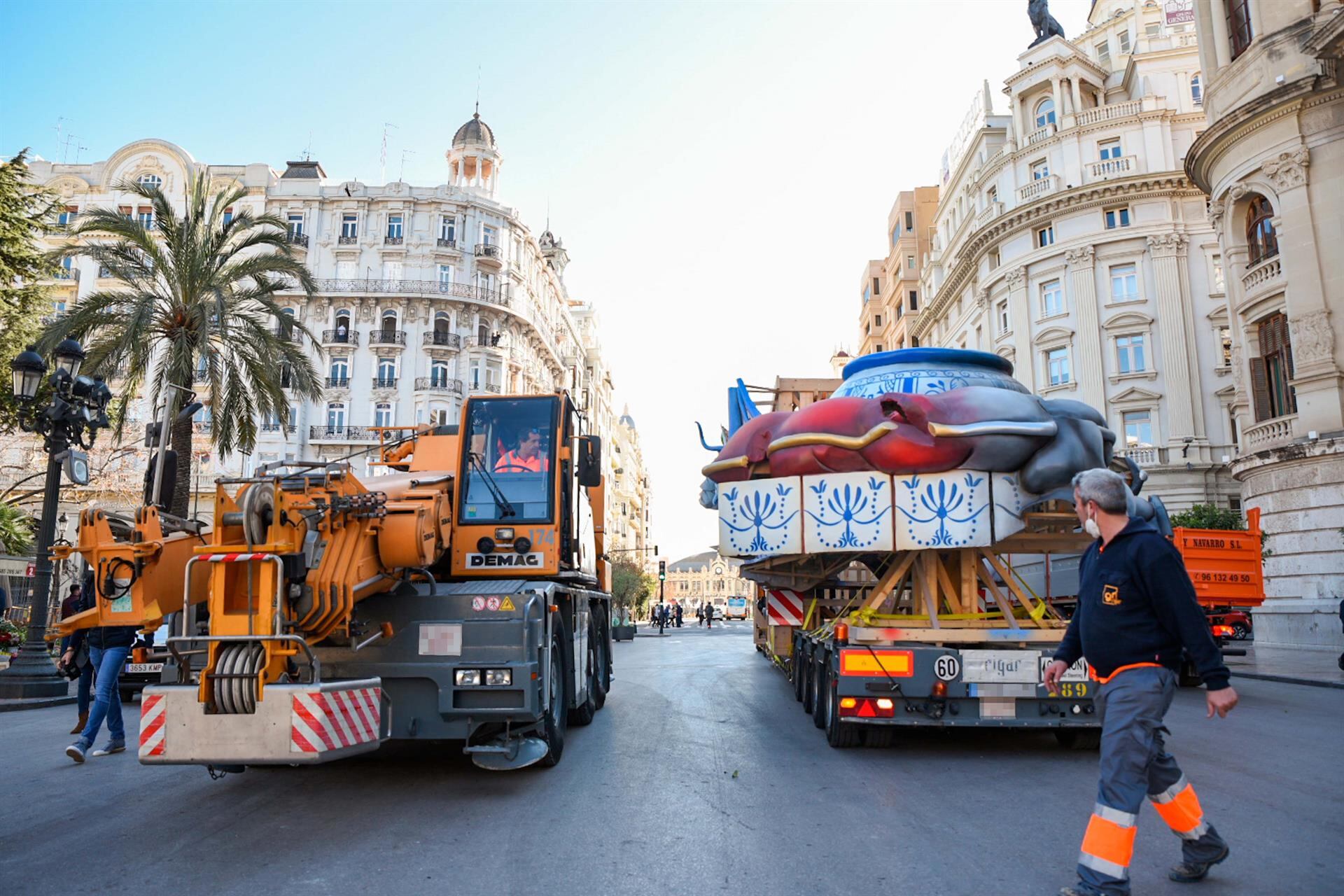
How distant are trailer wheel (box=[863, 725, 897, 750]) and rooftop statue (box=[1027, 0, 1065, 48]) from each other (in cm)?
4645

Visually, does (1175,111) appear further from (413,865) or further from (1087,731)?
(413,865)

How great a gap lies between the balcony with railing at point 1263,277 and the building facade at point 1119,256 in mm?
11801

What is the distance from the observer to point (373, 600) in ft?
21.4

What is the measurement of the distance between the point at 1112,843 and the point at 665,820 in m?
2.78

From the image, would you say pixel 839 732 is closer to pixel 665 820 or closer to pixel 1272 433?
pixel 665 820

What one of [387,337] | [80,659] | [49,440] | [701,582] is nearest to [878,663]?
[80,659]

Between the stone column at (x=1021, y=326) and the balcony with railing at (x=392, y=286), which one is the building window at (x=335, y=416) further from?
the stone column at (x=1021, y=326)

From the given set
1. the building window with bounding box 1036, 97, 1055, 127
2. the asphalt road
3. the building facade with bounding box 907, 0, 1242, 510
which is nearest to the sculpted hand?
the asphalt road

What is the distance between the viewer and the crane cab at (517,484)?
7.71 meters

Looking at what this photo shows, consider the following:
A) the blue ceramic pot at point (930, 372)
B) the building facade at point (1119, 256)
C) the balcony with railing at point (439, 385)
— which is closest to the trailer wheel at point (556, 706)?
the blue ceramic pot at point (930, 372)

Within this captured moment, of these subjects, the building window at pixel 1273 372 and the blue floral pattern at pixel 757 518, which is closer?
the blue floral pattern at pixel 757 518

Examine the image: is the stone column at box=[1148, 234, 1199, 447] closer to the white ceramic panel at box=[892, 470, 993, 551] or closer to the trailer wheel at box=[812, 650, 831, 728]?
the trailer wheel at box=[812, 650, 831, 728]

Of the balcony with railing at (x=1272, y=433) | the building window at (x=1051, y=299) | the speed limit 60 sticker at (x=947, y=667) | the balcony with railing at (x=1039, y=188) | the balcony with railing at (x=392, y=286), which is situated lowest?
the speed limit 60 sticker at (x=947, y=667)

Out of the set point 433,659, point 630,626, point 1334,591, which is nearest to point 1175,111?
point 1334,591
